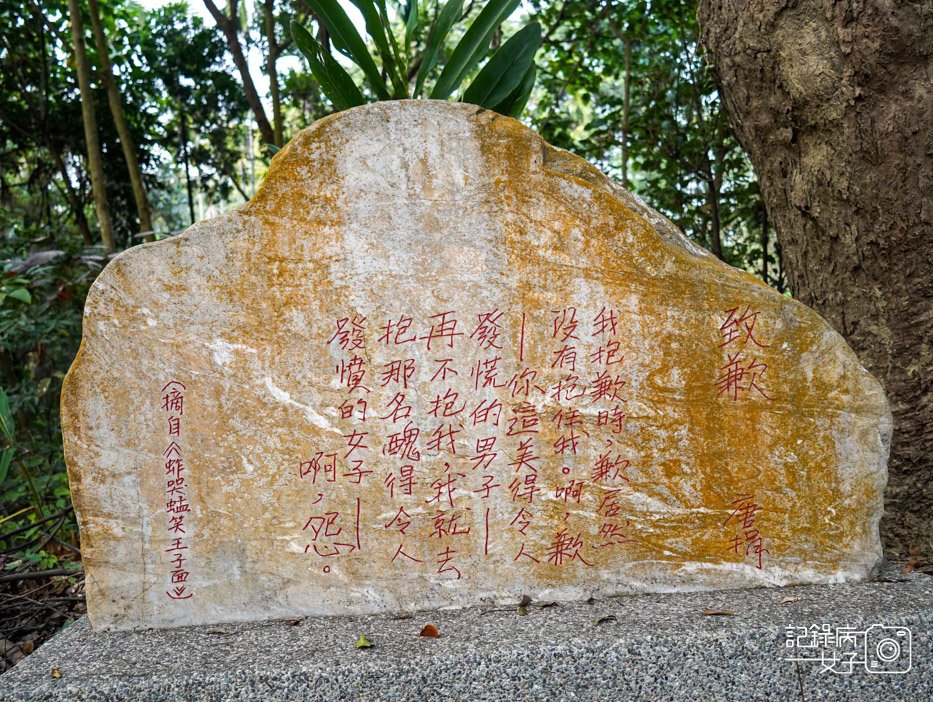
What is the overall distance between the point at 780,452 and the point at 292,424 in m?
1.35

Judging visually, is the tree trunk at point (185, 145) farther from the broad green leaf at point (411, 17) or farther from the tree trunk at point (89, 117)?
the broad green leaf at point (411, 17)

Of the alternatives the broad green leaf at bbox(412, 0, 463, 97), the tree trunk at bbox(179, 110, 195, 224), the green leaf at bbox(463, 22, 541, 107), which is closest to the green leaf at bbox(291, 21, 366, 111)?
the broad green leaf at bbox(412, 0, 463, 97)

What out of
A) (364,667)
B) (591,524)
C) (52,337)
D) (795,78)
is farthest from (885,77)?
(52,337)

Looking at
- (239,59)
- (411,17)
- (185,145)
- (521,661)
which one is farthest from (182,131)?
(521,661)

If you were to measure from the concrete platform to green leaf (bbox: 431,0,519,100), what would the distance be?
1.71m

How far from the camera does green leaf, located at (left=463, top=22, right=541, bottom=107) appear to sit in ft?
9.07

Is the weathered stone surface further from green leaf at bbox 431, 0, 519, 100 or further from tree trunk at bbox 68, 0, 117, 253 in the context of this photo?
tree trunk at bbox 68, 0, 117, 253

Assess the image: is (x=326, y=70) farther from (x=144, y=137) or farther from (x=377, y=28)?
(x=144, y=137)

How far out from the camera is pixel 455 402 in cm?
229

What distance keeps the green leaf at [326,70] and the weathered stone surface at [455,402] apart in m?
0.49

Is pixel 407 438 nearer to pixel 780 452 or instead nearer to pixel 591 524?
pixel 591 524

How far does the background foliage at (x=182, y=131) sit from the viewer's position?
393cm

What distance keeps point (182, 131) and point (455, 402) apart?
454cm

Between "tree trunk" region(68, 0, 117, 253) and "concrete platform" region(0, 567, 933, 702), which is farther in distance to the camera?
"tree trunk" region(68, 0, 117, 253)
